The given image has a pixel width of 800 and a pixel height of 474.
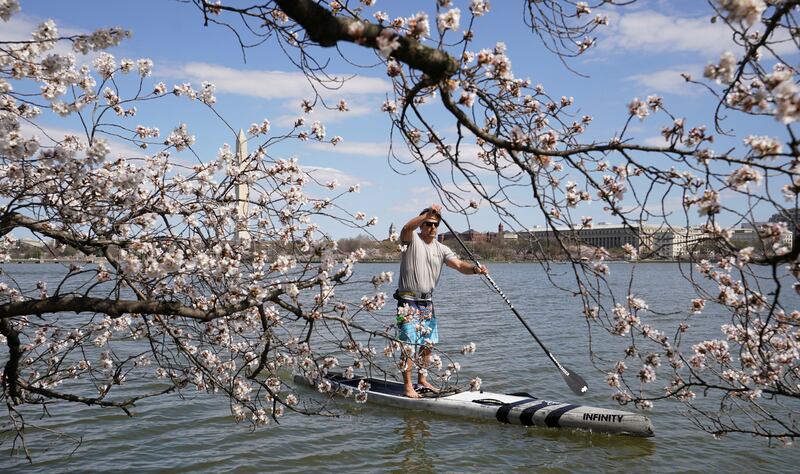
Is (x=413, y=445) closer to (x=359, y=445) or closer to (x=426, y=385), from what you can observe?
(x=359, y=445)

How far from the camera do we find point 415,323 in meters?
5.82

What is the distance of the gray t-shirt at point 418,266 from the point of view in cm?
869

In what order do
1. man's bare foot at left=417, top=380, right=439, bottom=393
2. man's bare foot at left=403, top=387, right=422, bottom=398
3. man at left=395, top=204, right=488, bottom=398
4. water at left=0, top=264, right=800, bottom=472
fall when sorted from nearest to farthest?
water at left=0, top=264, right=800, bottom=472 < man at left=395, top=204, right=488, bottom=398 < man's bare foot at left=403, top=387, right=422, bottom=398 < man's bare foot at left=417, top=380, right=439, bottom=393

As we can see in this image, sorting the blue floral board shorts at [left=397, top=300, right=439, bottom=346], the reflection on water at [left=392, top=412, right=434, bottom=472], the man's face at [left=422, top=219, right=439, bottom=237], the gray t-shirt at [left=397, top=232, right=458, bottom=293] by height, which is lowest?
the reflection on water at [left=392, top=412, right=434, bottom=472]

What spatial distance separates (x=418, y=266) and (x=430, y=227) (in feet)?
1.85

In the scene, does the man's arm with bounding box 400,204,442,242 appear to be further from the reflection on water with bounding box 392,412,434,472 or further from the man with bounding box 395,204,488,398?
the reflection on water with bounding box 392,412,434,472

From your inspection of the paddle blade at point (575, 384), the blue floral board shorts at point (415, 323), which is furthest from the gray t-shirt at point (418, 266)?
the paddle blade at point (575, 384)

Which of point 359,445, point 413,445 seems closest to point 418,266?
point 413,445

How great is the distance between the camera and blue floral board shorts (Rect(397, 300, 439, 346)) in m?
5.88

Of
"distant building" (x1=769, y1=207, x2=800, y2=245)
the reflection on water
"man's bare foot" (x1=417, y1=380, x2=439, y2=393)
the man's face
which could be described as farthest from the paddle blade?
"distant building" (x1=769, y1=207, x2=800, y2=245)

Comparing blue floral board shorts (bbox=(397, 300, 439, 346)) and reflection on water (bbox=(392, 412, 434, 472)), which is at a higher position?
blue floral board shorts (bbox=(397, 300, 439, 346))

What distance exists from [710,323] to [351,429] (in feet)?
51.5

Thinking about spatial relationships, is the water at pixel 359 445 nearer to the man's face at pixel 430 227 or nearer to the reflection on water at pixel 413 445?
the reflection on water at pixel 413 445

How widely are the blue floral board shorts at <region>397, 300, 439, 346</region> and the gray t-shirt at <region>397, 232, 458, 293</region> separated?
0.73 feet
